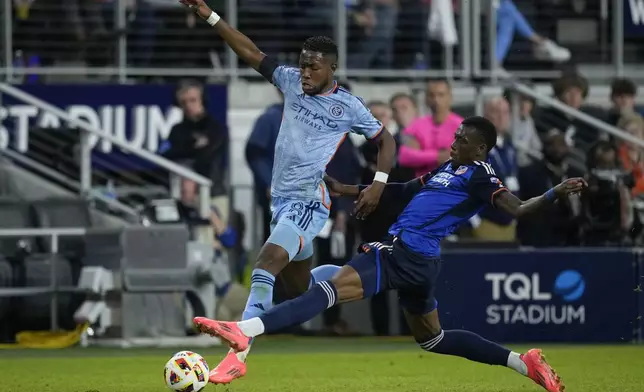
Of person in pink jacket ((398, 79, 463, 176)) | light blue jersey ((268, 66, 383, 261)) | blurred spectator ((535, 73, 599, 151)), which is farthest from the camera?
blurred spectator ((535, 73, 599, 151))

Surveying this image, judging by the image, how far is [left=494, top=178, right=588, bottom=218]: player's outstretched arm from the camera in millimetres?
8883

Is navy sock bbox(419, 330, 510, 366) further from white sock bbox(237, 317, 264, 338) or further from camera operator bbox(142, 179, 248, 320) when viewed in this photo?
camera operator bbox(142, 179, 248, 320)

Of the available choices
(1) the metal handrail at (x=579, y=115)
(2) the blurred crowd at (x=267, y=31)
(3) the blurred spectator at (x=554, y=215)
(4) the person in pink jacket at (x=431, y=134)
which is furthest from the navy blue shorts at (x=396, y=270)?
(2) the blurred crowd at (x=267, y=31)

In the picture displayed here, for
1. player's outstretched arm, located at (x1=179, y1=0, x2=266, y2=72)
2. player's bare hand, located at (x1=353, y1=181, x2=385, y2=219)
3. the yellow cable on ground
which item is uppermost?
player's outstretched arm, located at (x1=179, y1=0, x2=266, y2=72)

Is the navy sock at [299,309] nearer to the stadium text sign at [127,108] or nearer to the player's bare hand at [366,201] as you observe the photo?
the player's bare hand at [366,201]

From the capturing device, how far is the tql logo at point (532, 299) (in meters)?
15.9

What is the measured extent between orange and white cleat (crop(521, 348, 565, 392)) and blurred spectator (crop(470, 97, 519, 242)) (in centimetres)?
676

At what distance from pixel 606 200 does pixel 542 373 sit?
7.18 metres

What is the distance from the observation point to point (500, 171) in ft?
54.3

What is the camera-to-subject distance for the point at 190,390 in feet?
29.8

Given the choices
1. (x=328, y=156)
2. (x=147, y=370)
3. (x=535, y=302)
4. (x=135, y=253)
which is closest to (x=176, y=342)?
(x=135, y=253)

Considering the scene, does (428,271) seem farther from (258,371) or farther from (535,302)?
(535,302)

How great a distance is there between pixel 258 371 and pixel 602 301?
525cm

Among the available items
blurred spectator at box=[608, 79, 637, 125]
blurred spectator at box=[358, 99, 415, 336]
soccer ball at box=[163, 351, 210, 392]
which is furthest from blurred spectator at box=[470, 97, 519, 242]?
soccer ball at box=[163, 351, 210, 392]
